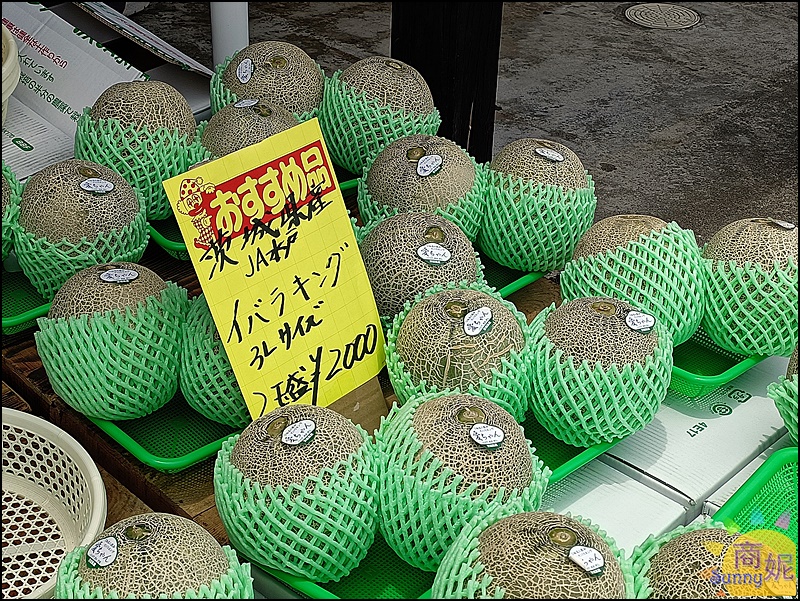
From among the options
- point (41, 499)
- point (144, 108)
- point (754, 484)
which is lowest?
point (41, 499)

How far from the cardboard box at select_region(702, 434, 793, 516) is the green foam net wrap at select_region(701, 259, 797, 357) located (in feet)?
0.51

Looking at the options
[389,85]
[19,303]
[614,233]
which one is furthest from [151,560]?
[389,85]

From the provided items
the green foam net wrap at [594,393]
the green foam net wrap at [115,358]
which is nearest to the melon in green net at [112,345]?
the green foam net wrap at [115,358]

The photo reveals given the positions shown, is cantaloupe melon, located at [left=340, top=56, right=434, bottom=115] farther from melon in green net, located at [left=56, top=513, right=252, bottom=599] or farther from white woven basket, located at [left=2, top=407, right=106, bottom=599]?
melon in green net, located at [left=56, top=513, right=252, bottom=599]

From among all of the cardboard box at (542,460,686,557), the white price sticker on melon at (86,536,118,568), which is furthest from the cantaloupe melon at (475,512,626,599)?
the white price sticker on melon at (86,536,118,568)

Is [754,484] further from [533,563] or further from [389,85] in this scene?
[389,85]

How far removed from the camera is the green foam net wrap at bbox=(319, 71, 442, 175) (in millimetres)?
1773

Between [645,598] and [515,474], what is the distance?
20cm

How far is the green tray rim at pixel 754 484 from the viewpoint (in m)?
1.17

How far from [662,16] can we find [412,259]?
4247 millimetres

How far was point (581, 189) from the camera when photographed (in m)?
1.63

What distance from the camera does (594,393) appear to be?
1.25m

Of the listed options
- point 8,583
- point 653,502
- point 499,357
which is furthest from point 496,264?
point 8,583

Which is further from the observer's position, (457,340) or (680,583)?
(457,340)
